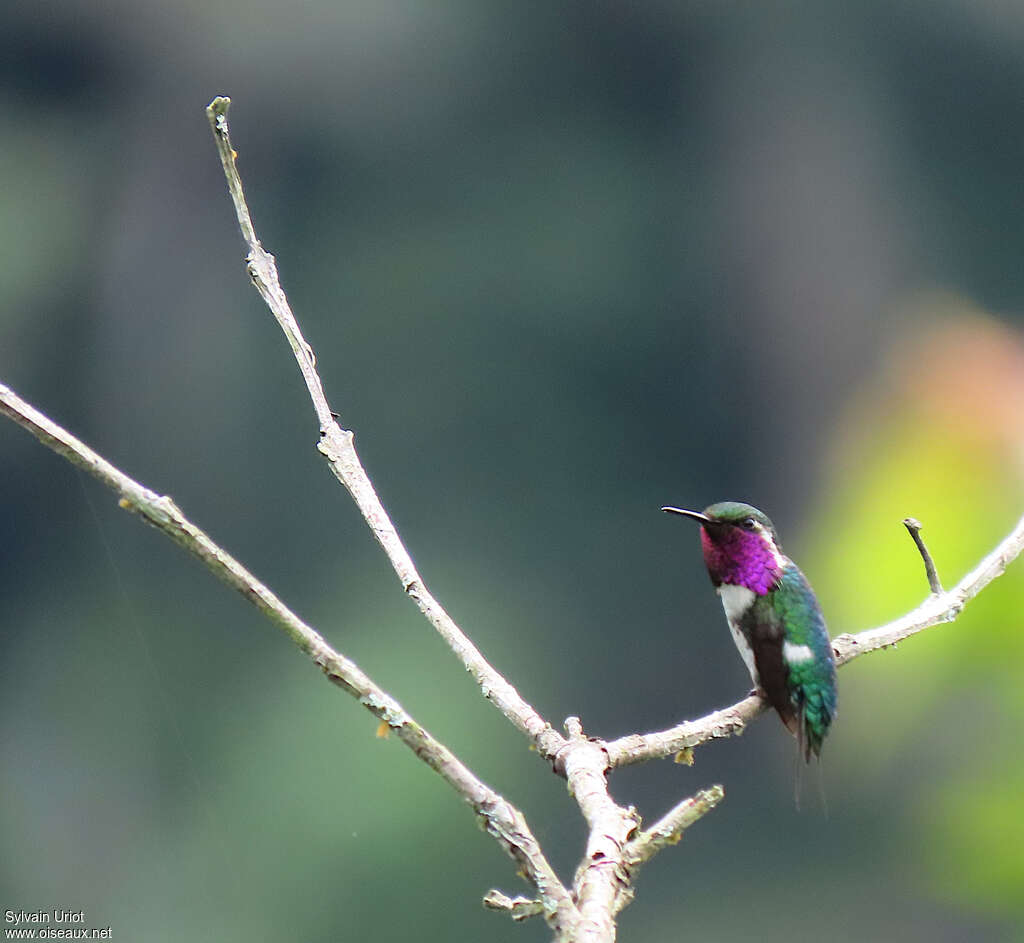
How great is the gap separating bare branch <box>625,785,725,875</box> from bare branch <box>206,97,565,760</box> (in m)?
0.11

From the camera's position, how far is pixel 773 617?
3.51 ft

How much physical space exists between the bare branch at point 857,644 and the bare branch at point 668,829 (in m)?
0.12

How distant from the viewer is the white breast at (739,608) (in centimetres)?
108

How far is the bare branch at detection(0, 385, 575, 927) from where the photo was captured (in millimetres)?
480

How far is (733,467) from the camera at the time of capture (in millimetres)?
3816

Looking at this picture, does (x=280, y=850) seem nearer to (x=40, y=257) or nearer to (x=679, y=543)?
(x=679, y=543)

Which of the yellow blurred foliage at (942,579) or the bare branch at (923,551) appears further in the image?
the yellow blurred foliage at (942,579)

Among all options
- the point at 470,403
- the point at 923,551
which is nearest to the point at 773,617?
the point at 923,551

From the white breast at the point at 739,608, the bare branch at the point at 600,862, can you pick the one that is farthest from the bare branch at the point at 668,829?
the white breast at the point at 739,608

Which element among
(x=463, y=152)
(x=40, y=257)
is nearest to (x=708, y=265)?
(x=463, y=152)

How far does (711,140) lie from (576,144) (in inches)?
18.8

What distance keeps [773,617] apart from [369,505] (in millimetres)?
519

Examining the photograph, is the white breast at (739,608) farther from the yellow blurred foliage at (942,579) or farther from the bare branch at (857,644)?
the yellow blurred foliage at (942,579)

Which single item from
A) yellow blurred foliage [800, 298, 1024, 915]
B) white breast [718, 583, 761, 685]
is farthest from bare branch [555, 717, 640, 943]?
yellow blurred foliage [800, 298, 1024, 915]
